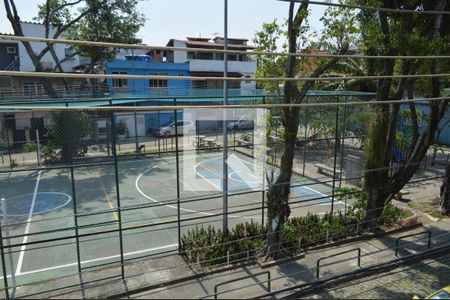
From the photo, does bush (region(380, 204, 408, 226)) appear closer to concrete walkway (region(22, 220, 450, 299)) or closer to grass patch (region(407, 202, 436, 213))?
concrete walkway (region(22, 220, 450, 299))

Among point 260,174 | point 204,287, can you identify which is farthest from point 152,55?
point 204,287

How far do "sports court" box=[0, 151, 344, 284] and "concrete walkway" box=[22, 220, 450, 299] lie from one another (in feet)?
3.12

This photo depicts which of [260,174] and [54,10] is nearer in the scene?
[260,174]

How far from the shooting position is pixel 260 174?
21578mm

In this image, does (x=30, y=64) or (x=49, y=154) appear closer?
Answer: (x=49, y=154)

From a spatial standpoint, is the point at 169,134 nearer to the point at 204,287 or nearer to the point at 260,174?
the point at 260,174

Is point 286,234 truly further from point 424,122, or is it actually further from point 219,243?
point 424,122

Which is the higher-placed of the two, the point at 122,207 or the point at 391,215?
the point at 122,207

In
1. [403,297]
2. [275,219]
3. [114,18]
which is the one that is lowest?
[403,297]

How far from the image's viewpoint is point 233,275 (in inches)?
406

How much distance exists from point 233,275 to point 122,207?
3.49m

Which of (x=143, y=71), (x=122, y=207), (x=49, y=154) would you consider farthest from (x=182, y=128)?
(x=122, y=207)

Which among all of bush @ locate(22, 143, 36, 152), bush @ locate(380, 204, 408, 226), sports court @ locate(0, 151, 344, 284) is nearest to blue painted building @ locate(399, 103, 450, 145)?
sports court @ locate(0, 151, 344, 284)

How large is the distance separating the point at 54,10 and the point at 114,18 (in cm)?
354
